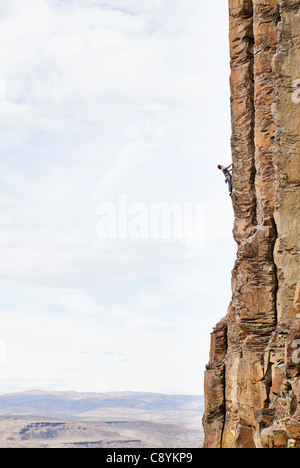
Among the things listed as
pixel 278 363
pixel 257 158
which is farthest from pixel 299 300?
pixel 257 158

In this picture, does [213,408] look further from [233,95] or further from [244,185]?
[233,95]

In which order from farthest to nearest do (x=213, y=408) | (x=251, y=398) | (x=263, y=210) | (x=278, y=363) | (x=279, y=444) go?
1. (x=213, y=408)
2. (x=263, y=210)
3. (x=251, y=398)
4. (x=278, y=363)
5. (x=279, y=444)

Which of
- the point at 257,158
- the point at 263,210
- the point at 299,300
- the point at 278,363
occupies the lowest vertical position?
the point at 278,363

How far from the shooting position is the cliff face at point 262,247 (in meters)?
27.6

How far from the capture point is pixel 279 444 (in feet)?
82.5

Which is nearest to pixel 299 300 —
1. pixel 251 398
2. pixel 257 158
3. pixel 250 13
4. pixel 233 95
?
pixel 251 398

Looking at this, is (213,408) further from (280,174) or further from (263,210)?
(280,174)

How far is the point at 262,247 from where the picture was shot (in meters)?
31.2

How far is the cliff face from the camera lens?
1086 inches
